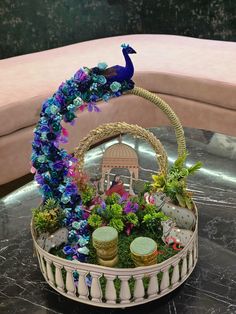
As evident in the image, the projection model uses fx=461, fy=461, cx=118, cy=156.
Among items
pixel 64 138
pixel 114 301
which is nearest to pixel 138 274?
pixel 114 301

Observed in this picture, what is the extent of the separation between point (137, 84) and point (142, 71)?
0.08 metres

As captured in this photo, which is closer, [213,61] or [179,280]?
[179,280]

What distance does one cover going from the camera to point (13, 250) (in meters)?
1.21

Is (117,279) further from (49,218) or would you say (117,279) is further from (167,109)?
(167,109)

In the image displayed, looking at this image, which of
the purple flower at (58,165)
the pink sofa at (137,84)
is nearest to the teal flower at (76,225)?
the purple flower at (58,165)

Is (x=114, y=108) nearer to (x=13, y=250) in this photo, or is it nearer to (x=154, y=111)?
(x=154, y=111)

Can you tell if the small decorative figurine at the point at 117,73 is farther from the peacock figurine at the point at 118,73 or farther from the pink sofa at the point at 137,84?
the pink sofa at the point at 137,84

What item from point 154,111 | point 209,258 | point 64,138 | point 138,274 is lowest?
point 154,111

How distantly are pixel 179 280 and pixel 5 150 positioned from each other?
4.58ft

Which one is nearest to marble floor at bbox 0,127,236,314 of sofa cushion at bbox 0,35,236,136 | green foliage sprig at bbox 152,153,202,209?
green foliage sprig at bbox 152,153,202,209

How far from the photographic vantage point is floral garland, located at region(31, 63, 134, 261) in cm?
99

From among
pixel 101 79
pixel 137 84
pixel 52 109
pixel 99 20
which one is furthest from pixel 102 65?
pixel 99 20

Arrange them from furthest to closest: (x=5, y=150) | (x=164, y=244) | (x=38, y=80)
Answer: (x=38, y=80)
(x=5, y=150)
(x=164, y=244)

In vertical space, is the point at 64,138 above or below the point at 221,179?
above
